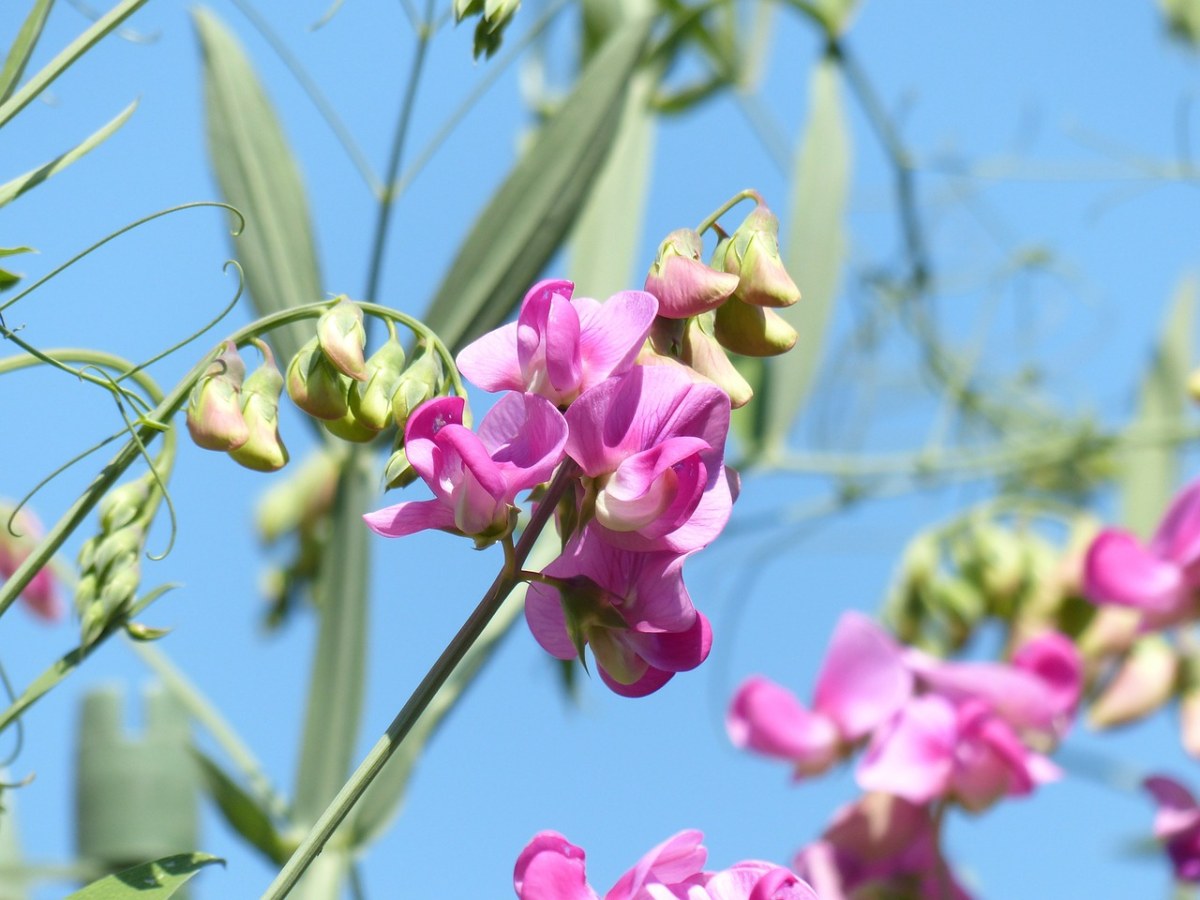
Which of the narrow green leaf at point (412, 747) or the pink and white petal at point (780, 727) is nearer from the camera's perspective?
the narrow green leaf at point (412, 747)

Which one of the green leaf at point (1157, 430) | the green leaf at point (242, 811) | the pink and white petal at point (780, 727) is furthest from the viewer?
the green leaf at point (1157, 430)

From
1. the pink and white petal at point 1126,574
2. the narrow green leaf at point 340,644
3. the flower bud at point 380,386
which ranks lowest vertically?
the pink and white petal at point 1126,574

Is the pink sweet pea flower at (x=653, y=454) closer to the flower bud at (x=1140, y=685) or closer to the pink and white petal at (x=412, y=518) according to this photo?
the pink and white petal at (x=412, y=518)

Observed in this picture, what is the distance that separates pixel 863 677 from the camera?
886 millimetres

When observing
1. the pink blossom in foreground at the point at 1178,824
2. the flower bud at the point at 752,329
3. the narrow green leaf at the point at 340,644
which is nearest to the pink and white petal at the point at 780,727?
the pink blossom in foreground at the point at 1178,824

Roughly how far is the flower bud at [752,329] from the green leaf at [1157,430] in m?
0.93

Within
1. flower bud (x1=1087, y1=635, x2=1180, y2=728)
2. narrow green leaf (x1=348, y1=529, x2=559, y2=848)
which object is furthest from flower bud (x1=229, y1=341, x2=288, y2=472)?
flower bud (x1=1087, y1=635, x2=1180, y2=728)

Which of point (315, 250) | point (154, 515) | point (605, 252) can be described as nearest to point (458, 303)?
point (315, 250)

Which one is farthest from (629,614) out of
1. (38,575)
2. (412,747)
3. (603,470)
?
(38,575)

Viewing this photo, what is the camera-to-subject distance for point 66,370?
0.37 metres

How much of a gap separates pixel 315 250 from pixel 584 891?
1.60ft

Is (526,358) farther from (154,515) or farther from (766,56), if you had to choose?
(766,56)

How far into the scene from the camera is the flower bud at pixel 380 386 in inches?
13.8

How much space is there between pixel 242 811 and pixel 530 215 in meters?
0.32
